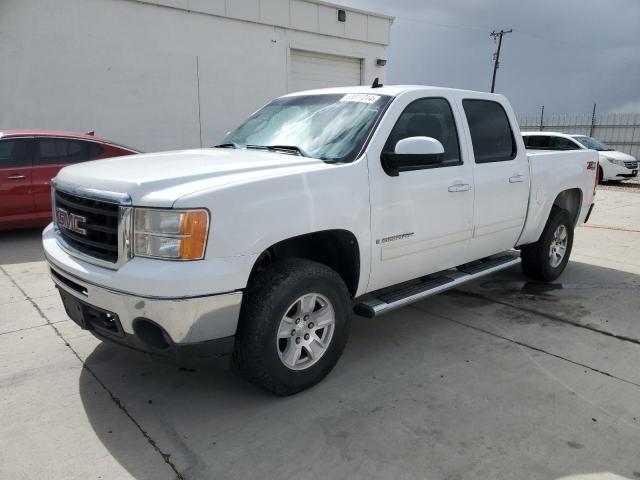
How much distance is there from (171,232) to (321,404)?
1421mm

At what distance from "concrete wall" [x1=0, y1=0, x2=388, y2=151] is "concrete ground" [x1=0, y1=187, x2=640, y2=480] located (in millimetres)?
6907

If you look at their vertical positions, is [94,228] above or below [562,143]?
below

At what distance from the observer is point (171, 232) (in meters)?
2.61

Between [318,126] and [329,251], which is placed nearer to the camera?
[329,251]

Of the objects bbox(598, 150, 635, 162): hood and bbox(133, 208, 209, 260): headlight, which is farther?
bbox(598, 150, 635, 162): hood

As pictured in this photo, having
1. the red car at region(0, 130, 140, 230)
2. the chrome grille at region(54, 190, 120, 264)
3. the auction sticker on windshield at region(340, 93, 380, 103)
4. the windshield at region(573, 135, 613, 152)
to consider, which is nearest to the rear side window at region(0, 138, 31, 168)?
the red car at region(0, 130, 140, 230)

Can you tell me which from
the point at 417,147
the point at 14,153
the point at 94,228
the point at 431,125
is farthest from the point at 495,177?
the point at 14,153

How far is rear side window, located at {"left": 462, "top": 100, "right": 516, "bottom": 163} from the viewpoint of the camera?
174 inches

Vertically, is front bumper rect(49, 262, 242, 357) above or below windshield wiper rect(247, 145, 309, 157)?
below

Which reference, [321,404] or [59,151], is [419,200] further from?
[59,151]

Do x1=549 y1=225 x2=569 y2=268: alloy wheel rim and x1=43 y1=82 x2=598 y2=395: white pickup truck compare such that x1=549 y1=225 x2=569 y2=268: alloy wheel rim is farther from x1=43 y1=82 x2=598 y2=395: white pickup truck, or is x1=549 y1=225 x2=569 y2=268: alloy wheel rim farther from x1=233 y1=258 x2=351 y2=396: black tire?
x1=233 y1=258 x2=351 y2=396: black tire

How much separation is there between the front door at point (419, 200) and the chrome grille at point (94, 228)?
161 centimetres

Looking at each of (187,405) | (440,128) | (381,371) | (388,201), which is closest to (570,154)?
(440,128)

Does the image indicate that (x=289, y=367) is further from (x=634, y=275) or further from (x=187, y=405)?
(x=634, y=275)
